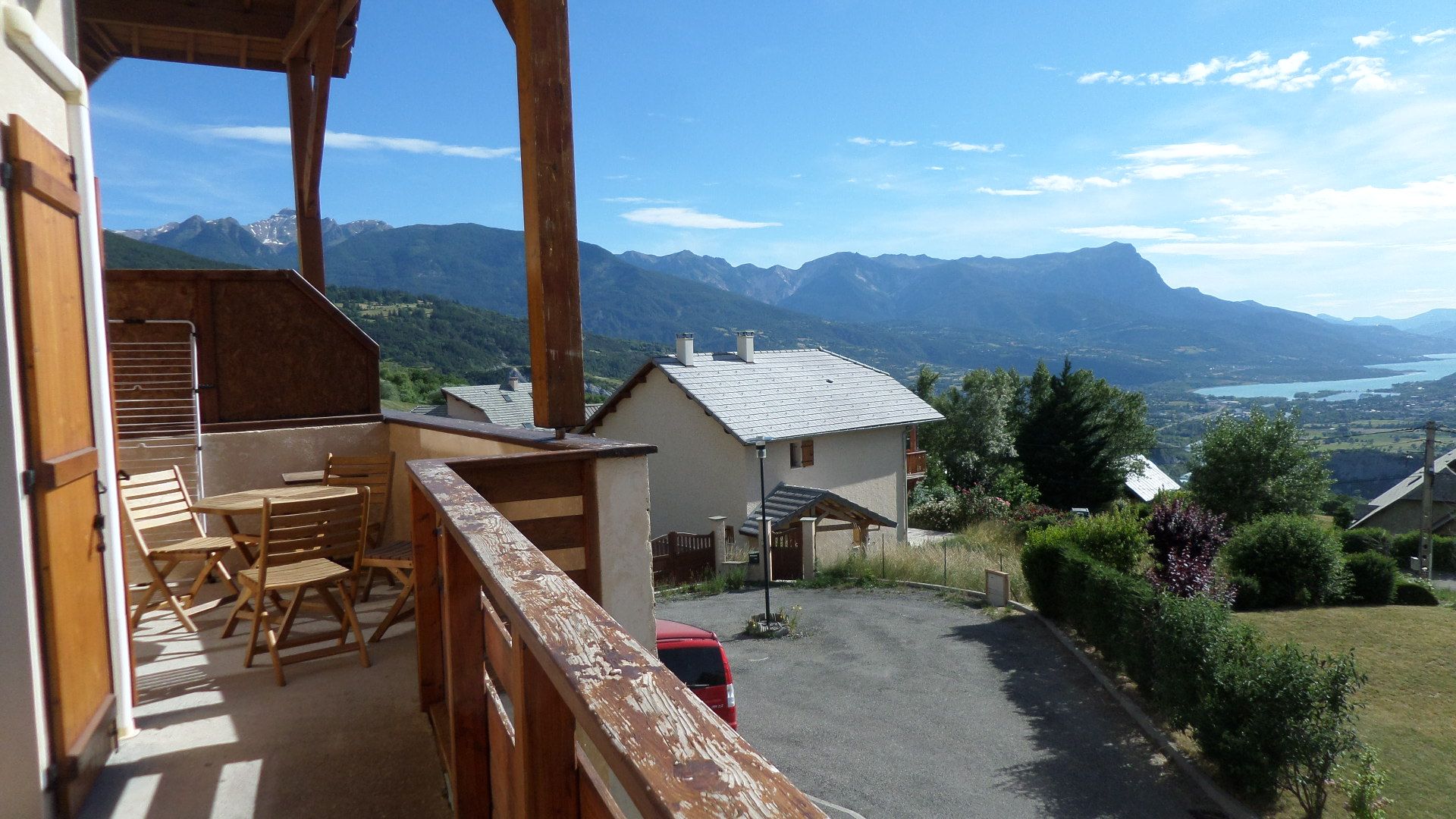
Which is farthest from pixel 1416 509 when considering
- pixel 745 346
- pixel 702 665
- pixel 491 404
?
pixel 702 665

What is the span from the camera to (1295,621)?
17.0m

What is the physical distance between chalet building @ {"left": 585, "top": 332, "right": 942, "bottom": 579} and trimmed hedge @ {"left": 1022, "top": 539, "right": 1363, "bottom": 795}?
33.5 ft

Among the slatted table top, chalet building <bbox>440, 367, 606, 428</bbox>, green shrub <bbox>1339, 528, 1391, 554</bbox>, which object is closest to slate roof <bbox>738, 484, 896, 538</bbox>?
the slatted table top

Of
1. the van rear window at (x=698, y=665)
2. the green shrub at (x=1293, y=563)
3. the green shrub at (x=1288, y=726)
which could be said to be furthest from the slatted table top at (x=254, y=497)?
the green shrub at (x=1293, y=563)

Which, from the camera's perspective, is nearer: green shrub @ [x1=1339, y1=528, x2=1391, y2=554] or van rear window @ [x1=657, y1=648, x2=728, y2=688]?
van rear window @ [x1=657, y1=648, x2=728, y2=688]

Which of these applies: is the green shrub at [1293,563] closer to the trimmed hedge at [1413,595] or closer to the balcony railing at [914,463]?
the trimmed hedge at [1413,595]

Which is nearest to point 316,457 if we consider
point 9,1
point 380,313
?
point 9,1

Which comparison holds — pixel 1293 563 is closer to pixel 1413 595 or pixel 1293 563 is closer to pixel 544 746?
pixel 1413 595

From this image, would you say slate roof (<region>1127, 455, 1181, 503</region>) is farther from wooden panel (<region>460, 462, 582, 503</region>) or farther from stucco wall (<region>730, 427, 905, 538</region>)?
wooden panel (<region>460, 462, 582, 503</region>)

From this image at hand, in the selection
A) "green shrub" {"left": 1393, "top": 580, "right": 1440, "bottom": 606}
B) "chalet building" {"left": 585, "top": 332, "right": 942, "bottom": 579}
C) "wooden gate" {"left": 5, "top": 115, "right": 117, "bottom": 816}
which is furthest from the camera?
"chalet building" {"left": 585, "top": 332, "right": 942, "bottom": 579}

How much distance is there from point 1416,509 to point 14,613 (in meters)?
51.8

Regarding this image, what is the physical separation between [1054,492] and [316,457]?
122ft

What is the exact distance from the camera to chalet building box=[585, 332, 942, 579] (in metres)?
23.9

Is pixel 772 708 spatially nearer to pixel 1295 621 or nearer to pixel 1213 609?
pixel 1213 609
